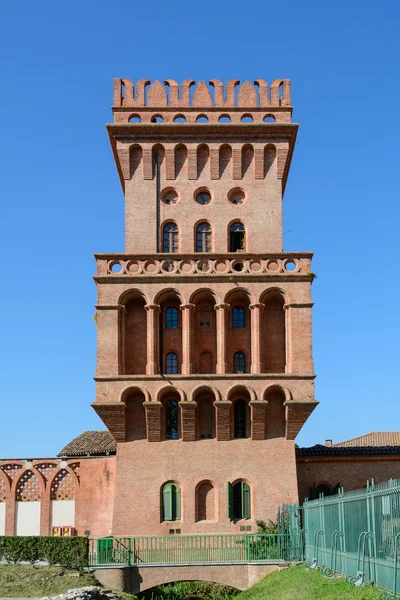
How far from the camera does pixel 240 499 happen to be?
3469 centimetres

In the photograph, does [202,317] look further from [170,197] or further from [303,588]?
[303,588]

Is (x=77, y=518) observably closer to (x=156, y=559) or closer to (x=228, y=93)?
(x=156, y=559)

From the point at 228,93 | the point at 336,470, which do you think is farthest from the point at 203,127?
the point at 336,470

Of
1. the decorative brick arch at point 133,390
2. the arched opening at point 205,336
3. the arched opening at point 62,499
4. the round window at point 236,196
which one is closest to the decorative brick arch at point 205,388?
the arched opening at point 205,336

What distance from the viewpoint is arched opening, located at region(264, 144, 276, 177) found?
127 feet

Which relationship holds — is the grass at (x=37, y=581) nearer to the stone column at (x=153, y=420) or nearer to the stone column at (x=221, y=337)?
the stone column at (x=153, y=420)

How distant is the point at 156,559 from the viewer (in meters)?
32.7

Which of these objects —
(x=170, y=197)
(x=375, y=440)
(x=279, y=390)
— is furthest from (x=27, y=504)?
(x=375, y=440)

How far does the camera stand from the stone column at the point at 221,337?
35594mm

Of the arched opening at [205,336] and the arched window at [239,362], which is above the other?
the arched opening at [205,336]

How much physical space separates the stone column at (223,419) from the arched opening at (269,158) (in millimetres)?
10974

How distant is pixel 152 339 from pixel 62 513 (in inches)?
395

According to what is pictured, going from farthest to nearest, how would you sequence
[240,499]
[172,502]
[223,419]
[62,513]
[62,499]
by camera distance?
[62,499] → [62,513] → [223,419] → [240,499] → [172,502]

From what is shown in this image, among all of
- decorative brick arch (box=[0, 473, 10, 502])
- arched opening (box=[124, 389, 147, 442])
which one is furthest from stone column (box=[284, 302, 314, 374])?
decorative brick arch (box=[0, 473, 10, 502])
